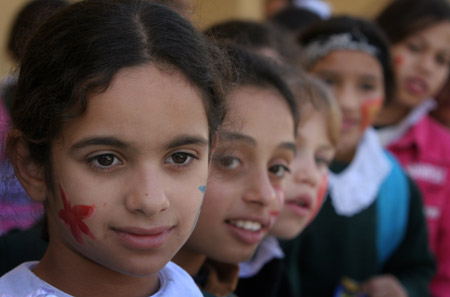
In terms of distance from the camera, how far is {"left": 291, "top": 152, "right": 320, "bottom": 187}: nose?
2.04 metres

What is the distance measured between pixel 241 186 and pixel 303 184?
46 centimetres

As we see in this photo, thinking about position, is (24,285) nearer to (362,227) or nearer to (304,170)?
(304,170)

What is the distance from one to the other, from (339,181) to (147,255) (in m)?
1.69

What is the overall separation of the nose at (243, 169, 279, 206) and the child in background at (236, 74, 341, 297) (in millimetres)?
379

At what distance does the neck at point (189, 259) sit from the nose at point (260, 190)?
251 mm

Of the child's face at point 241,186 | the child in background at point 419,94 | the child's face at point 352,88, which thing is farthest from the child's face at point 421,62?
the child's face at point 241,186

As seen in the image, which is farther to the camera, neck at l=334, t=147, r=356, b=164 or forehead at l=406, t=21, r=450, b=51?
forehead at l=406, t=21, r=450, b=51

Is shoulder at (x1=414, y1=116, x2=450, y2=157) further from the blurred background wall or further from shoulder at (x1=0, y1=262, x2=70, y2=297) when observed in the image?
shoulder at (x1=0, y1=262, x2=70, y2=297)

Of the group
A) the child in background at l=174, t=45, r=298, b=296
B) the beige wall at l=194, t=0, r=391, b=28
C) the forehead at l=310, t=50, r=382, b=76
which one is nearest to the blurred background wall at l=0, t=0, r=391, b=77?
the beige wall at l=194, t=0, r=391, b=28

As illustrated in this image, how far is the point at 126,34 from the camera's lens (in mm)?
1216

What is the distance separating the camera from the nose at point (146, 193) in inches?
45.2

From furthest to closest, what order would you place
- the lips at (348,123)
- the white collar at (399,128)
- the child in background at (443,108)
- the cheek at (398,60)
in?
the child in background at (443,108), the cheek at (398,60), the white collar at (399,128), the lips at (348,123)

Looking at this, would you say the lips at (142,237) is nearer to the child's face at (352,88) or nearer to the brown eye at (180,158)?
the brown eye at (180,158)

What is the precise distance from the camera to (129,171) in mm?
1175
